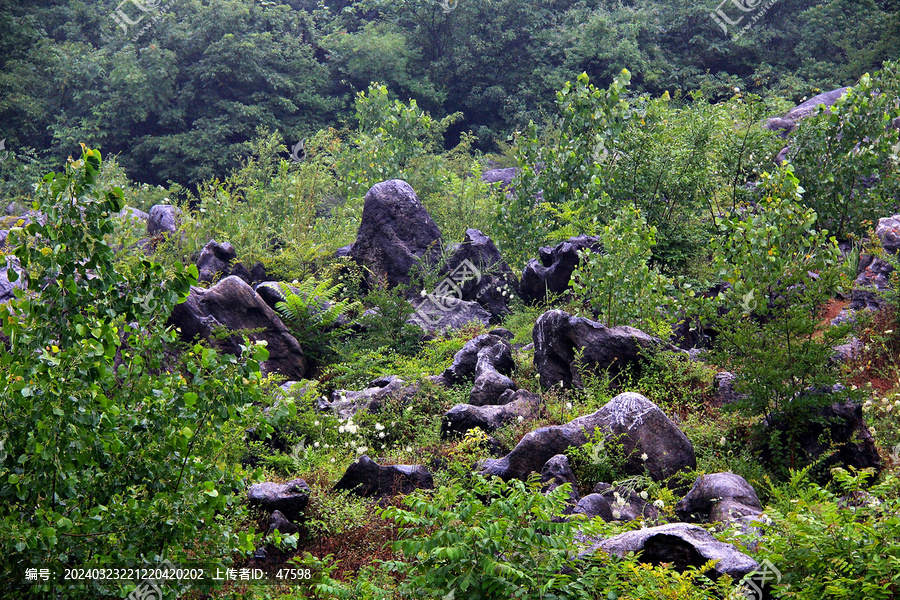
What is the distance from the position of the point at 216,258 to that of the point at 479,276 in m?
4.33

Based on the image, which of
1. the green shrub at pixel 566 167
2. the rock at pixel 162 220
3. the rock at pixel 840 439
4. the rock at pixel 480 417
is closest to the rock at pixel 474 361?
the rock at pixel 480 417

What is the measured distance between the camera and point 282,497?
5.73 metres

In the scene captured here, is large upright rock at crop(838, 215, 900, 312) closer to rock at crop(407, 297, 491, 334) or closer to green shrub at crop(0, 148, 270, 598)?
rock at crop(407, 297, 491, 334)

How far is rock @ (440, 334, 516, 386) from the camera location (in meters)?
8.73

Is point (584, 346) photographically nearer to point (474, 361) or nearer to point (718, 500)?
point (474, 361)

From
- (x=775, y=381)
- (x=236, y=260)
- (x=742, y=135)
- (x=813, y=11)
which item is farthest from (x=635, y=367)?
(x=813, y=11)

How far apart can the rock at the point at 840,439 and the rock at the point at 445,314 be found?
5286 mm

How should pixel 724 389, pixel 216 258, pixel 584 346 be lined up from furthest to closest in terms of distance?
pixel 216 258 → pixel 584 346 → pixel 724 389

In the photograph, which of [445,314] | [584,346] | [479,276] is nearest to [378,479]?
[584,346]

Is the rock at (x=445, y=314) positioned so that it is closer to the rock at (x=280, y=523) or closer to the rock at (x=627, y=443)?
the rock at (x=627, y=443)

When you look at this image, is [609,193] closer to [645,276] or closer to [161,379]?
[645,276]

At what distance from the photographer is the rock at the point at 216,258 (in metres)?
11.4

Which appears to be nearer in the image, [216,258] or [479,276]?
[216,258]

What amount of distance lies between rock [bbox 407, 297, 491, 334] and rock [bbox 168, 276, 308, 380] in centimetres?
201
